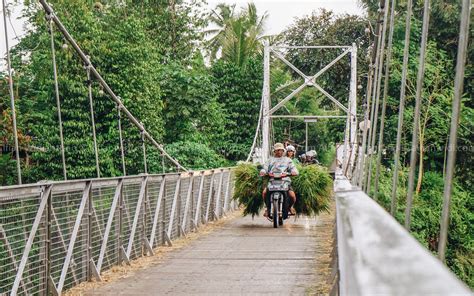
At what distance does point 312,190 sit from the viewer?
12812 millimetres

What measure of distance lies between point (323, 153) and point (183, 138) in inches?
1239

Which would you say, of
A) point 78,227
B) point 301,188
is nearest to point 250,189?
point 301,188

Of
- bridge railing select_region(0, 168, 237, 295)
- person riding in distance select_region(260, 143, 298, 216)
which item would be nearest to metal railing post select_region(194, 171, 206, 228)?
person riding in distance select_region(260, 143, 298, 216)

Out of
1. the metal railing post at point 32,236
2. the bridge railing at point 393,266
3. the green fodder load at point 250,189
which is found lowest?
the green fodder load at point 250,189

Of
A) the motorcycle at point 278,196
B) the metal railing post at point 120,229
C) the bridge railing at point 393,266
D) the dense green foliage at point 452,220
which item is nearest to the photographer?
the bridge railing at point 393,266

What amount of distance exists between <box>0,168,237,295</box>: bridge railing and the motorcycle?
1.76 m

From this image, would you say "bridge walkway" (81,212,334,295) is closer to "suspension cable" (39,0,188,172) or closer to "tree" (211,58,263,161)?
"suspension cable" (39,0,188,172)

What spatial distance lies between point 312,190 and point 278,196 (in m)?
0.80

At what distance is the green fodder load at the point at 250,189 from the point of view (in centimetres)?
1310

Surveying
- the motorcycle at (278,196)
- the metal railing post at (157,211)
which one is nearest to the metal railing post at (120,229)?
the metal railing post at (157,211)

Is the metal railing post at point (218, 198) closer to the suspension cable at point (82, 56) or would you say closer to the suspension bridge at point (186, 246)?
the suspension bridge at point (186, 246)

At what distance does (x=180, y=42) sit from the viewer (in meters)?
31.2

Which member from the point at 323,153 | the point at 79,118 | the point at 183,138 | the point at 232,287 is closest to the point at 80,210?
the point at 232,287

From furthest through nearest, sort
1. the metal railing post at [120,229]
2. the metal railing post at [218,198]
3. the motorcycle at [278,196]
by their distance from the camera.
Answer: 1. the metal railing post at [218,198]
2. the motorcycle at [278,196]
3. the metal railing post at [120,229]
